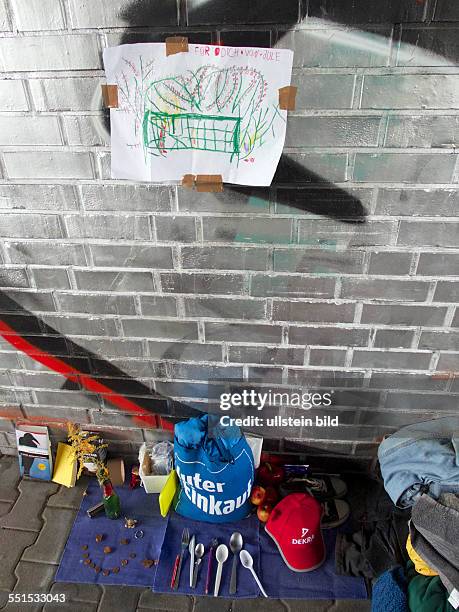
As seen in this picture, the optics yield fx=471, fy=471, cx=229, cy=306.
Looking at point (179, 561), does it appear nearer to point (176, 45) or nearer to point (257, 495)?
point (257, 495)

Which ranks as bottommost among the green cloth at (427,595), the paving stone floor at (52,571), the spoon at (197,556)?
the paving stone floor at (52,571)

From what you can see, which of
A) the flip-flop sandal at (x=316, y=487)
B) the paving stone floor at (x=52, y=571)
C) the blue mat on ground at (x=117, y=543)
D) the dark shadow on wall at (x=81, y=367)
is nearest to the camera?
the paving stone floor at (x=52, y=571)

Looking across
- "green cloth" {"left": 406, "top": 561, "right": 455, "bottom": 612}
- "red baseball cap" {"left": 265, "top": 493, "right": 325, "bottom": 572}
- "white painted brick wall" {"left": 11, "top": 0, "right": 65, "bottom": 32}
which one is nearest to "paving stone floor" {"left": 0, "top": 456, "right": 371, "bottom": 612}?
"red baseball cap" {"left": 265, "top": 493, "right": 325, "bottom": 572}

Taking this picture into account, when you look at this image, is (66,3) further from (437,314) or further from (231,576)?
(231,576)

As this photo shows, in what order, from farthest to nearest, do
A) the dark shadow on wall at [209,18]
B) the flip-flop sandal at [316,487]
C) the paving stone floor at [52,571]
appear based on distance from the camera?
the flip-flop sandal at [316,487], the paving stone floor at [52,571], the dark shadow on wall at [209,18]

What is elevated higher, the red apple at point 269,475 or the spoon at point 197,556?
the red apple at point 269,475

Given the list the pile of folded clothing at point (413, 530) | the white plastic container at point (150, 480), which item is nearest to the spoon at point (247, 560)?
the pile of folded clothing at point (413, 530)

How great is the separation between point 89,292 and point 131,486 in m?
1.04

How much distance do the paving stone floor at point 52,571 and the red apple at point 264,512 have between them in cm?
33

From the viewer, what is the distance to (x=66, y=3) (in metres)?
1.49

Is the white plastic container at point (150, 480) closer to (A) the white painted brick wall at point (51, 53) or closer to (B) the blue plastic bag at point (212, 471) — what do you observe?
(B) the blue plastic bag at point (212, 471)

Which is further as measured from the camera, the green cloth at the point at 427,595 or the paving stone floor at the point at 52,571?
the paving stone floor at the point at 52,571

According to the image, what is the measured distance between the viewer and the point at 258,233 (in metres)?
1.79

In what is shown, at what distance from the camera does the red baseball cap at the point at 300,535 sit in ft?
6.49
